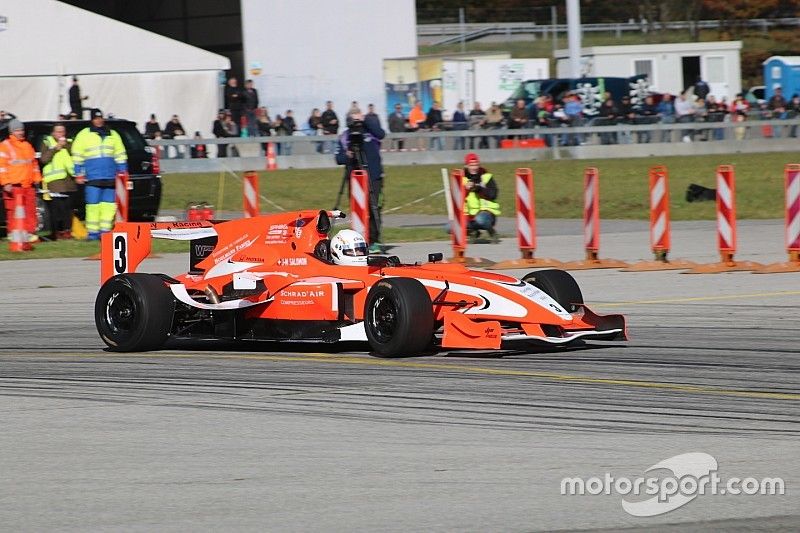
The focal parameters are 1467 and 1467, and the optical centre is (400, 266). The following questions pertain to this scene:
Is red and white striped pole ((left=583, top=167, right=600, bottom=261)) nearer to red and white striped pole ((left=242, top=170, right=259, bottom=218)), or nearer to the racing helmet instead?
red and white striped pole ((left=242, top=170, right=259, bottom=218))

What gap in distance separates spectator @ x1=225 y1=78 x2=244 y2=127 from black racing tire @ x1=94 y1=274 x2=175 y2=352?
1001 inches

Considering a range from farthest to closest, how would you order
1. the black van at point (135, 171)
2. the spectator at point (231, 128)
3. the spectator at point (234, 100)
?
the spectator at point (234, 100), the spectator at point (231, 128), the black van at point (135, 171)

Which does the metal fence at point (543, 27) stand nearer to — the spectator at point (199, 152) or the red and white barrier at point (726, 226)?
the spectator at point (199, 152)

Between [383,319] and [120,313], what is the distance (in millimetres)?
2286

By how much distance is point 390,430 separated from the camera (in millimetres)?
7941

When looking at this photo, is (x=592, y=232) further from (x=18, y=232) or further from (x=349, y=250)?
(x=18, y=232)

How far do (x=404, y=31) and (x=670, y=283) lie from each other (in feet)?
94.9

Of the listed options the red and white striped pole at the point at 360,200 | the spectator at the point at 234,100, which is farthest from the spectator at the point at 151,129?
the red and white striped pole at the point at 360,200

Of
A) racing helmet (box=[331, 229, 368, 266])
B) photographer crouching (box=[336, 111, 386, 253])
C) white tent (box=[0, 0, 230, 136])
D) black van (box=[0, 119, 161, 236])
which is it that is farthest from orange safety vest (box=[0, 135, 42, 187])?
white tent (box=[0, 0, 230, 136])

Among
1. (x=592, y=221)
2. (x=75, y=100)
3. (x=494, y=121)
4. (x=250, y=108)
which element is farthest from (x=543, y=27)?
(x=592, y=221)

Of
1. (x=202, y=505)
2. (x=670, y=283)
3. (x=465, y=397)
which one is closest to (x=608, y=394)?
(x=465, y=397)

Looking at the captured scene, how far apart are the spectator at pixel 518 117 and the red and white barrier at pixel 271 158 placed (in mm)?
6326

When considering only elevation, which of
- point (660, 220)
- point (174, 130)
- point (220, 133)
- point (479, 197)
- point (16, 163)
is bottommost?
point (660, 220)

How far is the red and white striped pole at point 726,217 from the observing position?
650 inches
